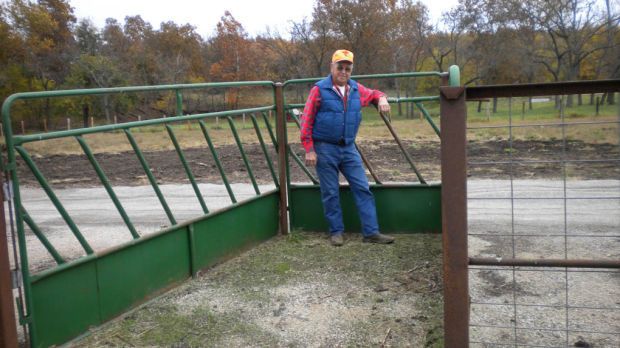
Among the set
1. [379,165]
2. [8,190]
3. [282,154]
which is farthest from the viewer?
[379,165]

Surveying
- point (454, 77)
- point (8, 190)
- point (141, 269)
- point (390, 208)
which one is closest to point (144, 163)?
point (141, 269)

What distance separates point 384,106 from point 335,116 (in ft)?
1.52

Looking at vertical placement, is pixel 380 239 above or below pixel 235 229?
below

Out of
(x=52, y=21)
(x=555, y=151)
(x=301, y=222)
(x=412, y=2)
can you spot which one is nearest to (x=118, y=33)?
(x=52, y=21)

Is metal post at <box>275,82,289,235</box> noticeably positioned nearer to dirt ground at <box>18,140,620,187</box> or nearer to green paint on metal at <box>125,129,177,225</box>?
green paint on metal at <box>125,129,177,225</box>

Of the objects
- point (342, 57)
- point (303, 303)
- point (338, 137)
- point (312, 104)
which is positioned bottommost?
point (303, 303)

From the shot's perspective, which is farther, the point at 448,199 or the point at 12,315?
the point at 12,315

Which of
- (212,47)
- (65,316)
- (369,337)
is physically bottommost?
(369,337)

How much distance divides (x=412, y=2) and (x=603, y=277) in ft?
122

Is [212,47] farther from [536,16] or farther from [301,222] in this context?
[301,222]

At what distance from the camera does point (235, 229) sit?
5.42 metres

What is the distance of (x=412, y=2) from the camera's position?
3931 centimetres

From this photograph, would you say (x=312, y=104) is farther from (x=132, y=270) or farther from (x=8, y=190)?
(x=8, y=190)

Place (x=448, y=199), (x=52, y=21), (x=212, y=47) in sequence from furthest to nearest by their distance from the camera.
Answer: (x=212, y=47) < (x=52, y=21) < (x=448, y=199)
